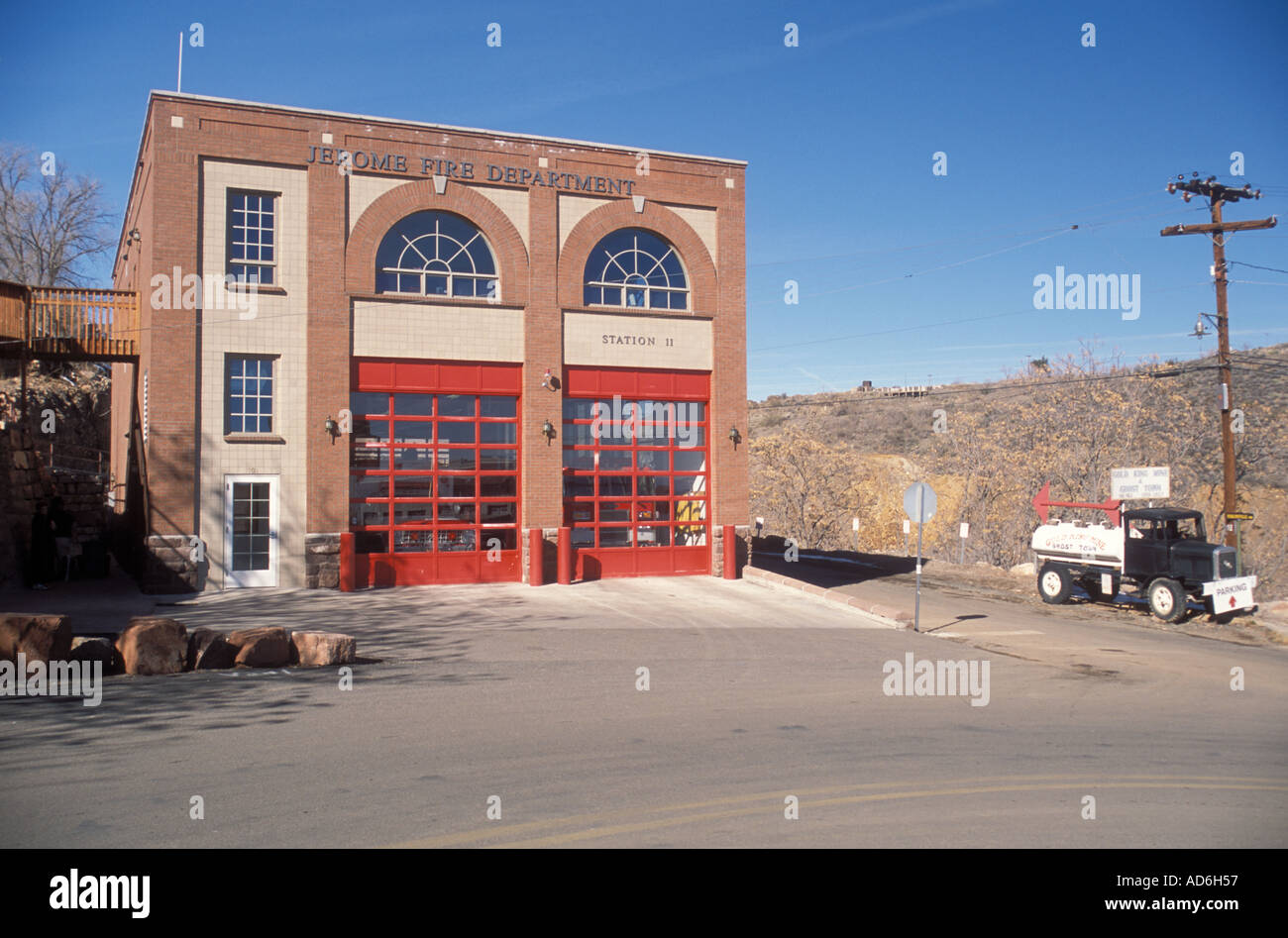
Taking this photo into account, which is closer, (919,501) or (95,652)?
(95,652)

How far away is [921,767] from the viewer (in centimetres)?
753

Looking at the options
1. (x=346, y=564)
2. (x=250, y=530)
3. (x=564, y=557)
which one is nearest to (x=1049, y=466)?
(x=564, y=557)

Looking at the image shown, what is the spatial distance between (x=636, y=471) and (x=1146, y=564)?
38.3 ft

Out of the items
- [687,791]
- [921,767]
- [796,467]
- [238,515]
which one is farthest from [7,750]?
[796,467]

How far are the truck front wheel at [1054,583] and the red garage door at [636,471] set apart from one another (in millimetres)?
8159

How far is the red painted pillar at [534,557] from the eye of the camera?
758 inches

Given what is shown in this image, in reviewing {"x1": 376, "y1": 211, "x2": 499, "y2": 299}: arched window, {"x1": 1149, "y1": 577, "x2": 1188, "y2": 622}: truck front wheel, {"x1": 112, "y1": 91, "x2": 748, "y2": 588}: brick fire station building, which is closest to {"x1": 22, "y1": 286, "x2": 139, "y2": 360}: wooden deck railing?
{"x1": 112, "y1": 91, "x2": 748, "y2": 588}: brick fire station building

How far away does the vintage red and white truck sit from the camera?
60.5ft

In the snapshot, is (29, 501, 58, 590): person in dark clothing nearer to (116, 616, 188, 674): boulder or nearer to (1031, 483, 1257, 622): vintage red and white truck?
(116, 616, 188, 674): boulder

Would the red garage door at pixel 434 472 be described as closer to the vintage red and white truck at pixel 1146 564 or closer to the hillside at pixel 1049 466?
the vintage red and white truck at pixel 1146 564

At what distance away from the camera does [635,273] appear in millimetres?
21234

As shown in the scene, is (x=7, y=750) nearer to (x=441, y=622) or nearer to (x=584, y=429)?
(x=441, y=622)

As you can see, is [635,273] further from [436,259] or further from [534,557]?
→ [534,557]
